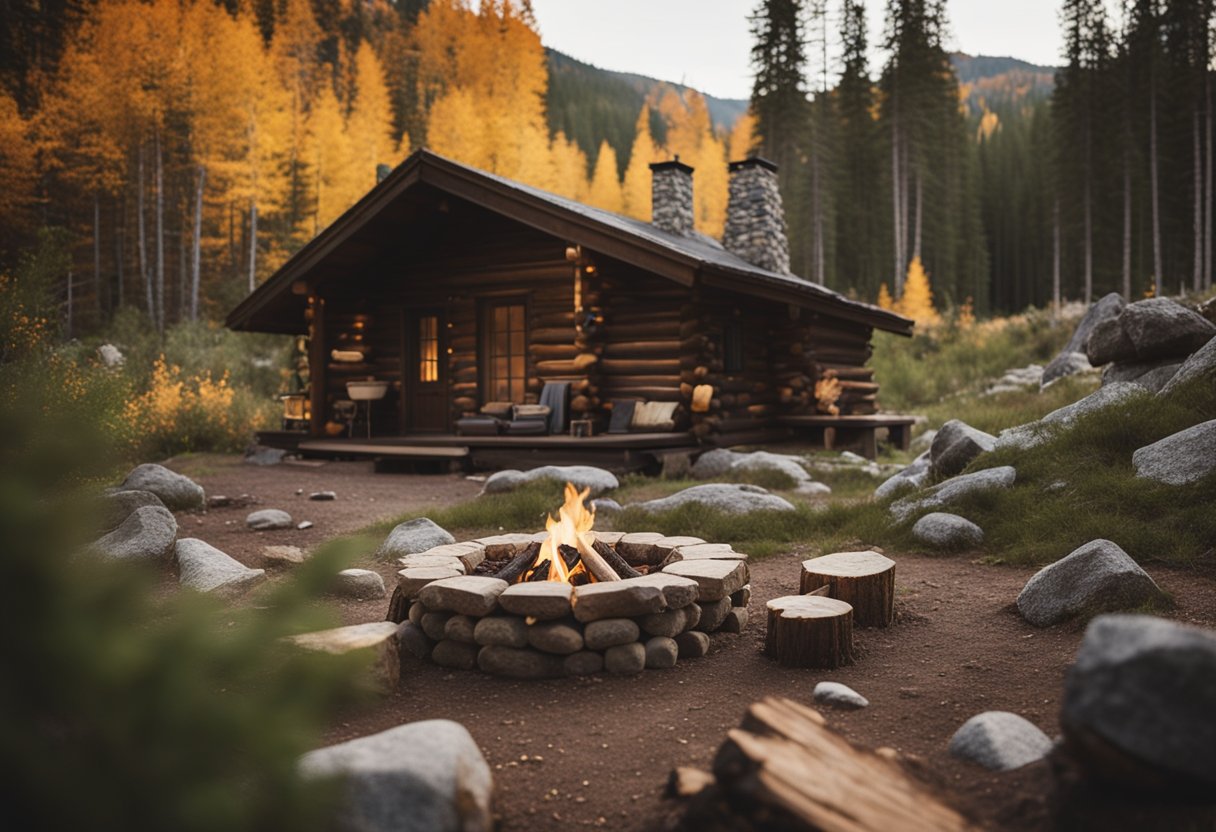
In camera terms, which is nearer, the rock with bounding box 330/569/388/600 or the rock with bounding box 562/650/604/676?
the rock with bounding box 562/650/604/676

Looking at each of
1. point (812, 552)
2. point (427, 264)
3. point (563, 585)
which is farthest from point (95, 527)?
point (427, 264)

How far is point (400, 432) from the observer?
14.6m

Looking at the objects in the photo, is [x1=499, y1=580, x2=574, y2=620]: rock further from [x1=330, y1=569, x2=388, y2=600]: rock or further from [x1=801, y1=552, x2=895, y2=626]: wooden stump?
[x1=330, y1=569, x2=388, y2=600]: rock

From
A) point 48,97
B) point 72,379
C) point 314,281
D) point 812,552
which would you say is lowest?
point 812,552

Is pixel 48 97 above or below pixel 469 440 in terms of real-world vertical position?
above

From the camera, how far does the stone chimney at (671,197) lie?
49.7 ft

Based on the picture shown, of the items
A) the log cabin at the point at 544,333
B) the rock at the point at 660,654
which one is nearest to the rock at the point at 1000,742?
the rock at the point at 660,654

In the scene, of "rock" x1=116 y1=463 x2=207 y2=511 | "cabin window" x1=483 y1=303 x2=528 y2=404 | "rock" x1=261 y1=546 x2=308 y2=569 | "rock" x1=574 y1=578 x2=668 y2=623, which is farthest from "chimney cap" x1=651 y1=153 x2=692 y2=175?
"rock" x1=574 y1=578 x2=668 y2=623

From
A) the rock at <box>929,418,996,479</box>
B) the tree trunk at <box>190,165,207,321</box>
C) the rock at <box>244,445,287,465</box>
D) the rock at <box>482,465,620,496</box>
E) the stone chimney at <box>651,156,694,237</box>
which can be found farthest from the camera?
the tree trunk at <box>190,165,207,321</box>

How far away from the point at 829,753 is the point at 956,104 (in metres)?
44.7

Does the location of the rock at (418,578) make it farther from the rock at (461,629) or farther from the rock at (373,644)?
the rock at (373,644)

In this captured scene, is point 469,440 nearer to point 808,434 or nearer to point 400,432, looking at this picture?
point 400,432

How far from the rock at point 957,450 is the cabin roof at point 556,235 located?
4239 millimetres

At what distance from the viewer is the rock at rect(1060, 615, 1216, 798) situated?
5.32 ft
